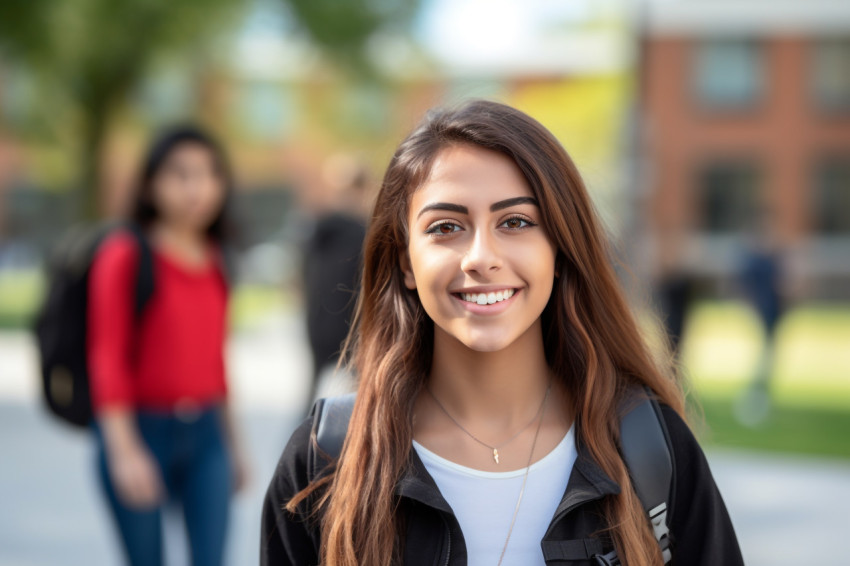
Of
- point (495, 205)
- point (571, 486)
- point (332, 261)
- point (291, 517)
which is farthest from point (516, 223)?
→ point (332, 261)

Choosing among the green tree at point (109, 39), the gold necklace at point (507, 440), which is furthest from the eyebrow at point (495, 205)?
the green tree at point (109, 39)

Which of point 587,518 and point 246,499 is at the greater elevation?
point 587,518

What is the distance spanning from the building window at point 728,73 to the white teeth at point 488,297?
1221 inches

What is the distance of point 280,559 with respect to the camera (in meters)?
1.97

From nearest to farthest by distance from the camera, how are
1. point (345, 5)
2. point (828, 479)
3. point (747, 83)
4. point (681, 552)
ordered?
point (681, 552)
point (828, 479)
point (345, 5)
point (747, 83)

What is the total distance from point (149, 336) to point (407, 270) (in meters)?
1.58

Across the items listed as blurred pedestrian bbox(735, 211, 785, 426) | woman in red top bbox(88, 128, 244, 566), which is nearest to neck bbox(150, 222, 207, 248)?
woman in red top bbox(88, 128, 244, 566)

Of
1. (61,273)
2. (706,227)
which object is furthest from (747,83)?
(61,273)

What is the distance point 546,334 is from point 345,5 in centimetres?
1850

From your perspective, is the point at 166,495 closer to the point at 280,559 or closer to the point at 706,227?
the point at 280,559

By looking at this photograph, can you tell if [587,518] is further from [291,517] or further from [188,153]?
[188,153]

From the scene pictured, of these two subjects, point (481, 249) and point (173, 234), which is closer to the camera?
point (481, 249)

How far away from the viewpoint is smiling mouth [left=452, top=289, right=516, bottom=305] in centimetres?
184

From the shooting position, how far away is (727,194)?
102 ft
